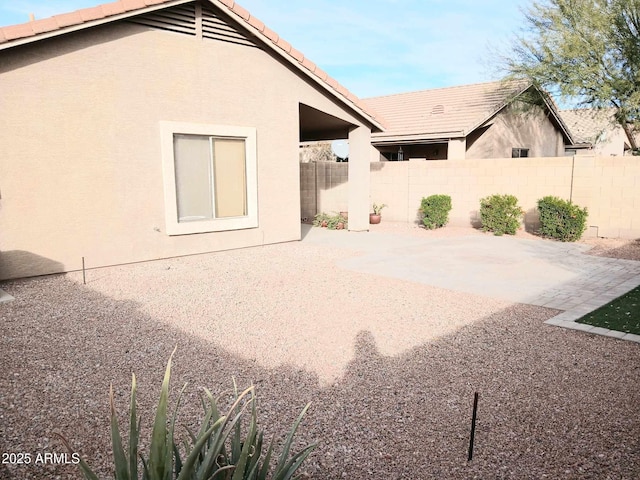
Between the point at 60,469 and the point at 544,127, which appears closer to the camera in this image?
the point at 60,469

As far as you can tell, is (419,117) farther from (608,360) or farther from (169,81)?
(608,360)

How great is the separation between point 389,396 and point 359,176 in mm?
10659

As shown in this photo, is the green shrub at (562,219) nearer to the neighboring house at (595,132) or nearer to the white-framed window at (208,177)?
the neighboring house at (595,132)

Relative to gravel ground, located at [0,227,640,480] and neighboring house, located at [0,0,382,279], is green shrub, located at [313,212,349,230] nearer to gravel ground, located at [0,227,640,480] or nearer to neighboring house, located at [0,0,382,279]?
neighboring house, located at [0,0,382,279]

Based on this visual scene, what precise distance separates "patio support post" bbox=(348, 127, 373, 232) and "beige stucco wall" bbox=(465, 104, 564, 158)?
7335mm

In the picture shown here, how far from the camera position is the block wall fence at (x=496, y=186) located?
1297cm

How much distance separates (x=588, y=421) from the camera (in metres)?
3.86

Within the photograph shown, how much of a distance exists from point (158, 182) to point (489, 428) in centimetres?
814

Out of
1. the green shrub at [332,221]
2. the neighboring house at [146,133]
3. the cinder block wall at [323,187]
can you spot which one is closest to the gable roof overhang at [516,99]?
the cinder block wall at [323,187]

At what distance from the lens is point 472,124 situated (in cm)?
1814

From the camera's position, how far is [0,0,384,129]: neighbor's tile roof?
7836 millimetres

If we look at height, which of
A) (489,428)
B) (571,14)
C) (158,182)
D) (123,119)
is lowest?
(489,428)

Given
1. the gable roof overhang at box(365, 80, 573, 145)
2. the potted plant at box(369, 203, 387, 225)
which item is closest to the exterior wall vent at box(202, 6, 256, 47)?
the potted plant at box(369, 203, 387, 225)

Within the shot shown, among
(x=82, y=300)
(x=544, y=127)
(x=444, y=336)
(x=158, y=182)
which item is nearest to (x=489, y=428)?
(x=444, y=336)
